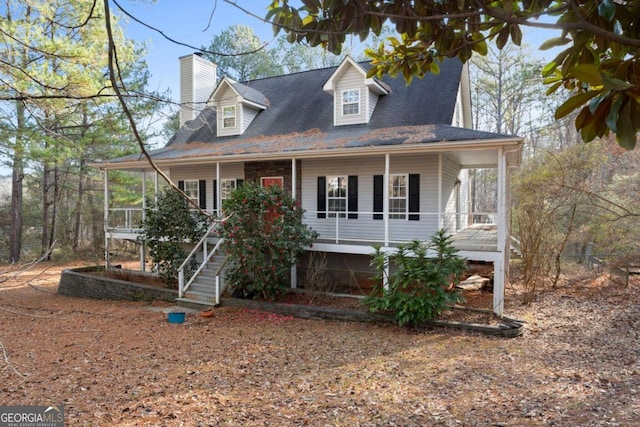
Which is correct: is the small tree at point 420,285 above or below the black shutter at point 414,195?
below

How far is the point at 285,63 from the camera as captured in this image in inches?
1261

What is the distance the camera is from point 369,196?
498 inches

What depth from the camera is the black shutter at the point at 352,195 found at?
1283cm

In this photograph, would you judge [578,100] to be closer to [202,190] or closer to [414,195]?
[414,195]

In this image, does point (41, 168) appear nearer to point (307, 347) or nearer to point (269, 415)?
point (307, 347)

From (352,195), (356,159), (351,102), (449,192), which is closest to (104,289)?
(352,195)

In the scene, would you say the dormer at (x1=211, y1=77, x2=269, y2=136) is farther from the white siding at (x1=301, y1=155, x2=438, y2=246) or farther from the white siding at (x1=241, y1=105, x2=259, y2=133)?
the white siding at (x1=301, y1=155, x2=438, y2=246)

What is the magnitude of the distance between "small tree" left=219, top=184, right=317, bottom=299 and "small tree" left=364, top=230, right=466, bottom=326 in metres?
2.63

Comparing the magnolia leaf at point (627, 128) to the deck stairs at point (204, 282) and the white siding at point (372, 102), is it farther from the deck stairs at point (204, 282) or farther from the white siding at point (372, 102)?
the white siding at point (372, 102)

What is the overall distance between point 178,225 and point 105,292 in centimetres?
401

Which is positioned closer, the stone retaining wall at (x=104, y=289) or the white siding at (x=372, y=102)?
the stone retaining wall at (x=104, y=289)

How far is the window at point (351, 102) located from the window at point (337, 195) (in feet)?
8.28

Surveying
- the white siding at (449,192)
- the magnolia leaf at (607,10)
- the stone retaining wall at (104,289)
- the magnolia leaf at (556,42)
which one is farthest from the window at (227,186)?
the magnolia leaf at (607,10)

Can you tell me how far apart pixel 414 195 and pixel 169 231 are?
7777 mm
